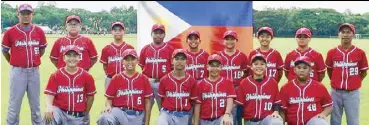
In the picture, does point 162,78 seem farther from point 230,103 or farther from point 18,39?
point 18,39

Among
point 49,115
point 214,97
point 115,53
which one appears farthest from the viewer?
point 115,53

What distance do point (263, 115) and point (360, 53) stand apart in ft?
4.73

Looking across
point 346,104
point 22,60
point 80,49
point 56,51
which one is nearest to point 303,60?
point 346,104

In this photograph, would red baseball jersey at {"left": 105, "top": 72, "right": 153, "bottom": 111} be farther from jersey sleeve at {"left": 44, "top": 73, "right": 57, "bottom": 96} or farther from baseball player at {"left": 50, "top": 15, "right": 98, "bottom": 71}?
baseball player at {"left": 50, "top": 15, "right": 98, "bottom": 71}

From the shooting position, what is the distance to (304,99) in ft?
18.2

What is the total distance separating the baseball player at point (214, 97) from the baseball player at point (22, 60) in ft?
6.80

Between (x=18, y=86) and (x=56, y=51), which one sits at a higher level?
(x=56, y=51)

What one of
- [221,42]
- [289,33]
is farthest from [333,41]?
[221,42]

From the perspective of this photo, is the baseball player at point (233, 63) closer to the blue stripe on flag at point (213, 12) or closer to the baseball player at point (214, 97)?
the baseball player at point (214, 97)

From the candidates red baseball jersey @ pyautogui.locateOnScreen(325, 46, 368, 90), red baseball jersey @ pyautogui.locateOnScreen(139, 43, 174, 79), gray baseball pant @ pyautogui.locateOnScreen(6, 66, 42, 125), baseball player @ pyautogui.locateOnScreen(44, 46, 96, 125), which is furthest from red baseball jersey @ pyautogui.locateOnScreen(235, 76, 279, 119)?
gray baseball pant @ pyautogui.locateOnScreen(6, 66, 42, 125)

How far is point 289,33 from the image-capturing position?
63.0 feet

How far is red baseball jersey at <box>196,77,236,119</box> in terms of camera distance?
5.66 metres

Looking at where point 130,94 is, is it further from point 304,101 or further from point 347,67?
point 347,67

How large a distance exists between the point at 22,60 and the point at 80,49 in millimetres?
698
